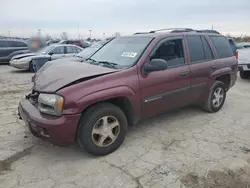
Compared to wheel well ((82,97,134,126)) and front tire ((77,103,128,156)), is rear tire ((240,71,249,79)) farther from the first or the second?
front tire ((77,103,128,156))

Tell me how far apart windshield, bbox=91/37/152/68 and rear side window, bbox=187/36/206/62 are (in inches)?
37.4

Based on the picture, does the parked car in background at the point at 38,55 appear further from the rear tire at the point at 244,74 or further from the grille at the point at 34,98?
the grille at the point at 34,98

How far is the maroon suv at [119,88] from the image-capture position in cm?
316

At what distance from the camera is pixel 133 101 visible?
12.1 ft

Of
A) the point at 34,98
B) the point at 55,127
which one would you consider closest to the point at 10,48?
the point at 34,98

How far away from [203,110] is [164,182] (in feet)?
9.53

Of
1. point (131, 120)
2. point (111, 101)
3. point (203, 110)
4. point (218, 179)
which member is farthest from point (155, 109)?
point (203, 110)

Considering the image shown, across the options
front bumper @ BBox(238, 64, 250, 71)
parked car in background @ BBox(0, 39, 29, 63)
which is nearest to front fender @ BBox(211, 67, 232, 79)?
front bumper @ BBox(238, 64, 250, 71)

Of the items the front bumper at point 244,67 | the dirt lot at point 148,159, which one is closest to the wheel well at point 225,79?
the dirt lot at point 148,159

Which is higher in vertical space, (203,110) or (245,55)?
(245,55)

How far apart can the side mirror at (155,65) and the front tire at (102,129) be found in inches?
30.7

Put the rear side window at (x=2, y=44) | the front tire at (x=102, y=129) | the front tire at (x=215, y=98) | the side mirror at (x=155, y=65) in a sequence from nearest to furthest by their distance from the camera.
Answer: the front tire at (x=102, y=129)
the side mirror at (x=155, y=65)
the front tire at (x=215, y=98)
the rear side window at (x=2, y=44)

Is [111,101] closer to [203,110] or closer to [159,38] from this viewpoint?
[159,38]

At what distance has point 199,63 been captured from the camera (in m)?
4.77
